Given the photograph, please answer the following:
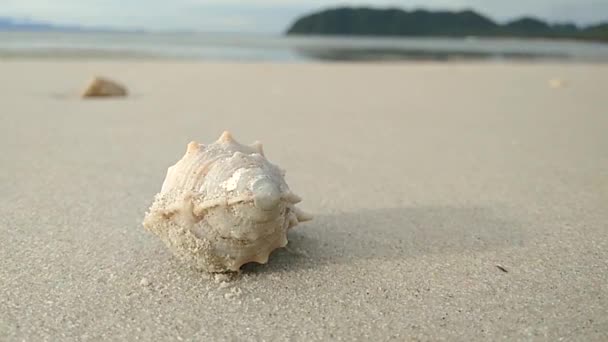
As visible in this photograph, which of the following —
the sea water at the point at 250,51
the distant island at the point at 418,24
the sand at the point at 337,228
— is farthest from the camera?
the distant island at the point at 418,24

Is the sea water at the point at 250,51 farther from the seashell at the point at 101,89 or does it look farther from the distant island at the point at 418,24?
the distant island at the point at 418,24

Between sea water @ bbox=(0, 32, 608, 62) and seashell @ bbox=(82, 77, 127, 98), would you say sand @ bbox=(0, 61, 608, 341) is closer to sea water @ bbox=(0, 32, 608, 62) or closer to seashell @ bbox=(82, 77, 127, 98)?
seashell @ bbox=(82, 77, 127, 98)

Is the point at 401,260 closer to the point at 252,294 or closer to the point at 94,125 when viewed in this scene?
the point at 252,294

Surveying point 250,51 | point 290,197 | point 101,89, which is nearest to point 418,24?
point 250,51

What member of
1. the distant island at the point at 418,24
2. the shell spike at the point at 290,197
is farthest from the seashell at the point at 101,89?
the distant island at the point at 418,24

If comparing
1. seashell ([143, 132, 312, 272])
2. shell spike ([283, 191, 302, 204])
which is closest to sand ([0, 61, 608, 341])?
seashell ([143, 132, 312, 272])

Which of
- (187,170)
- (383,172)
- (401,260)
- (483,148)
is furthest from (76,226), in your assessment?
(483,148)
